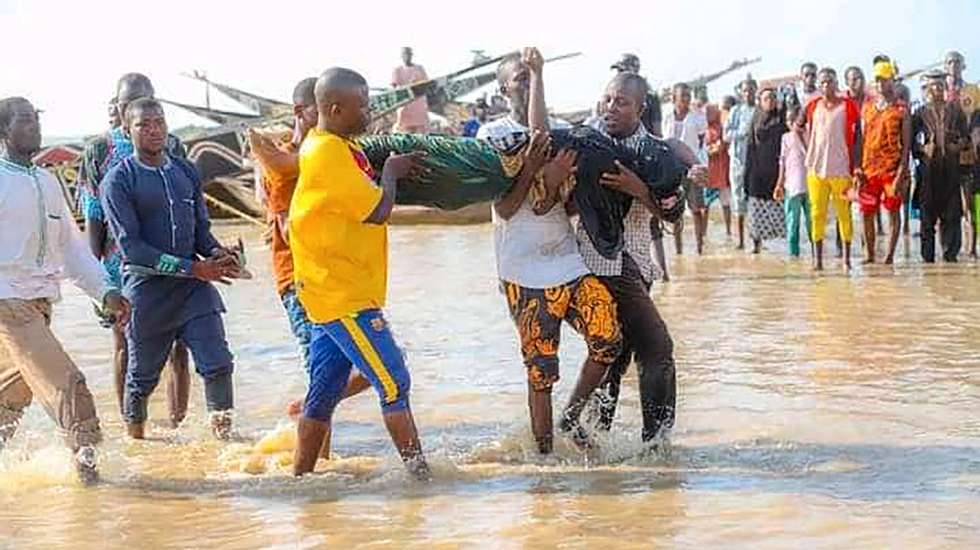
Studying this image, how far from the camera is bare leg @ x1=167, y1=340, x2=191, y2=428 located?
285 inches

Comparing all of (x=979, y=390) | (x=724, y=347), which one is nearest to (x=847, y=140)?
(x=724, y=347)

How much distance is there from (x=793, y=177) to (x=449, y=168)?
345 inches

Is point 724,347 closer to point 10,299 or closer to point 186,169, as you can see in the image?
point 186,169

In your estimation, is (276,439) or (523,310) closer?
(523,310)

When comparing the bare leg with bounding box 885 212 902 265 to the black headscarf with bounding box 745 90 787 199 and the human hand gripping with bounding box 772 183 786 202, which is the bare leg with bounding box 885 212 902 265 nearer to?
the human hand gripping with bounding box 772 183 786 202

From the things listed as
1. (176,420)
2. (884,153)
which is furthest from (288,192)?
(884,153)

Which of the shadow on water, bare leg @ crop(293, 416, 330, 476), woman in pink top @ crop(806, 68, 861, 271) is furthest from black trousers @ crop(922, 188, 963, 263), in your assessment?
bare leg @ crop(293, 416, 330, 476)

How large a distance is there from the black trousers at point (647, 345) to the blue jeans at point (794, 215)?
808 cm

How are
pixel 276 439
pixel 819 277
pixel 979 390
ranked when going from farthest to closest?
pixel 819 277, pixel 979 390, pixel 276 439

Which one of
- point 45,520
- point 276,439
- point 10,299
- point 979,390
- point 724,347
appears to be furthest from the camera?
point 724,347

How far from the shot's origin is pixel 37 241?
593 cm

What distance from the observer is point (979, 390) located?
24.2ft

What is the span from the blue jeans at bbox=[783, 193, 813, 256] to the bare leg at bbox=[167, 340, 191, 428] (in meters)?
7.94

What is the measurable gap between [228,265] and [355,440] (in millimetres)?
980
